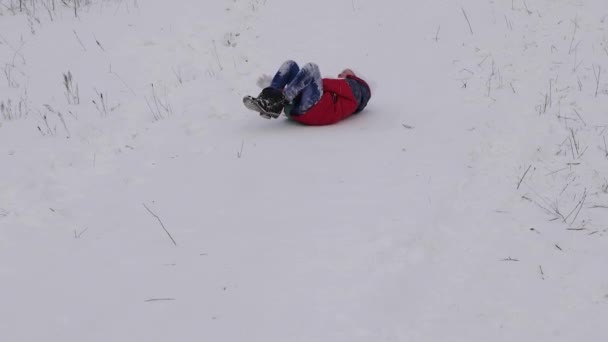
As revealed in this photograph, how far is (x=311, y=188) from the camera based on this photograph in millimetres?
3822

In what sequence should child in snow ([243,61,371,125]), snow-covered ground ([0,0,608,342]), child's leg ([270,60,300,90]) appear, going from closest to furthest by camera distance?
snow-covered ground ([0,0,608,342]) < child in snow ([243,61,371,125]) < child's leg ([270,60,300,90])

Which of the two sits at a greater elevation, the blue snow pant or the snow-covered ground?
the blue snow pant

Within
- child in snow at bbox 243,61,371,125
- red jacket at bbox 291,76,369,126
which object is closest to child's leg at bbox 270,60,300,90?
child in snow at bbox 243,61,371,125

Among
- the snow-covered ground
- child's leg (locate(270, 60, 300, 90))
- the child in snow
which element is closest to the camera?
the snow-covered ground

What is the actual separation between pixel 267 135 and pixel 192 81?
1.47m

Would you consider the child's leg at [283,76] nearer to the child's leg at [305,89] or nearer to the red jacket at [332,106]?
the child's leg at [305,89]

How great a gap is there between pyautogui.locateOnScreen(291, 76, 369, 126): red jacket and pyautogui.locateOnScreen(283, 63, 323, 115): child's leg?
5 centimetres

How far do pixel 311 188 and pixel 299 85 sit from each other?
1.28m

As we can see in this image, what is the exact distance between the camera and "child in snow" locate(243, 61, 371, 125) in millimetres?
4730

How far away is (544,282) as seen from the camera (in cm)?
276

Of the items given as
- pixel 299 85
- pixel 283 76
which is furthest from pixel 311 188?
pixel 283 76

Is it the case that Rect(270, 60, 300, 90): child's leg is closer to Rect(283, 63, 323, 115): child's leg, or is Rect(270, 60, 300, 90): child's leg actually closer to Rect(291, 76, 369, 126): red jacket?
Rect(283, 63, 323, 115): child's leg

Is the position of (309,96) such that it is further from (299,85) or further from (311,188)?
(311,188)

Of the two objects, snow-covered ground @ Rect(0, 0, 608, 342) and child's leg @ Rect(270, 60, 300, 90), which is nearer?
snow-covered ground @ Rect(0, 0, 608, 342)
